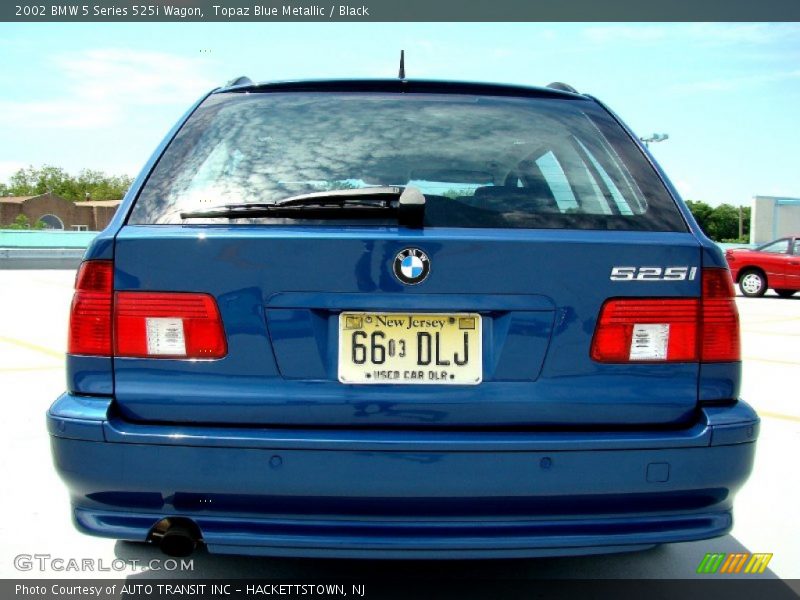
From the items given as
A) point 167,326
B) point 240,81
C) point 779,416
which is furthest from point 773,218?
point 167,326

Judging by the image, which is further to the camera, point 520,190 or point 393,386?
point 520,190

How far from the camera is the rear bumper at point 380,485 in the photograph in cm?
225

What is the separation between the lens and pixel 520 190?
2.57m

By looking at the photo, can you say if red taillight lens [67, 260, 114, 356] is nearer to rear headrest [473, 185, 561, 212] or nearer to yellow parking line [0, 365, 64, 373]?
rear headrest [473, 185, 561, 212]

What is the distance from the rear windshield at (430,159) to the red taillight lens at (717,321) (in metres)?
0.19

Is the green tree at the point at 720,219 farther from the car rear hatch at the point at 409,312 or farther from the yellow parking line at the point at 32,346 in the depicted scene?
the car rear hatch at the point at 409,312

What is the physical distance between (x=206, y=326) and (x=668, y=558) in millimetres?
2025

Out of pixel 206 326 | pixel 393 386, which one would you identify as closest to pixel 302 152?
pixel 206 326

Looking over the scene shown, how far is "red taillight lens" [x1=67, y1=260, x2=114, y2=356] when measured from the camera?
2.37 m

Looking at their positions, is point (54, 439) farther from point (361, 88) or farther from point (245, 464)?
point (361, 88)

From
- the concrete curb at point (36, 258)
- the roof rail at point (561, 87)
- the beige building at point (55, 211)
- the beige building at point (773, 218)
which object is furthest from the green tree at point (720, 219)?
the roof rail at point (561, 87)

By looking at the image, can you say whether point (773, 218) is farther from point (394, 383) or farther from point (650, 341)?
point (394, 383)

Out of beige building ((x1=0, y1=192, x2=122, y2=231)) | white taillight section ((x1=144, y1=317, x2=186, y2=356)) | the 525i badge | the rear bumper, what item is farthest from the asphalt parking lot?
beige building ((x1=0, y1=192, x2=122, y2=231))

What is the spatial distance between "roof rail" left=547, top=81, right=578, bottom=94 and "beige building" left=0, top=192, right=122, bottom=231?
99.9m
